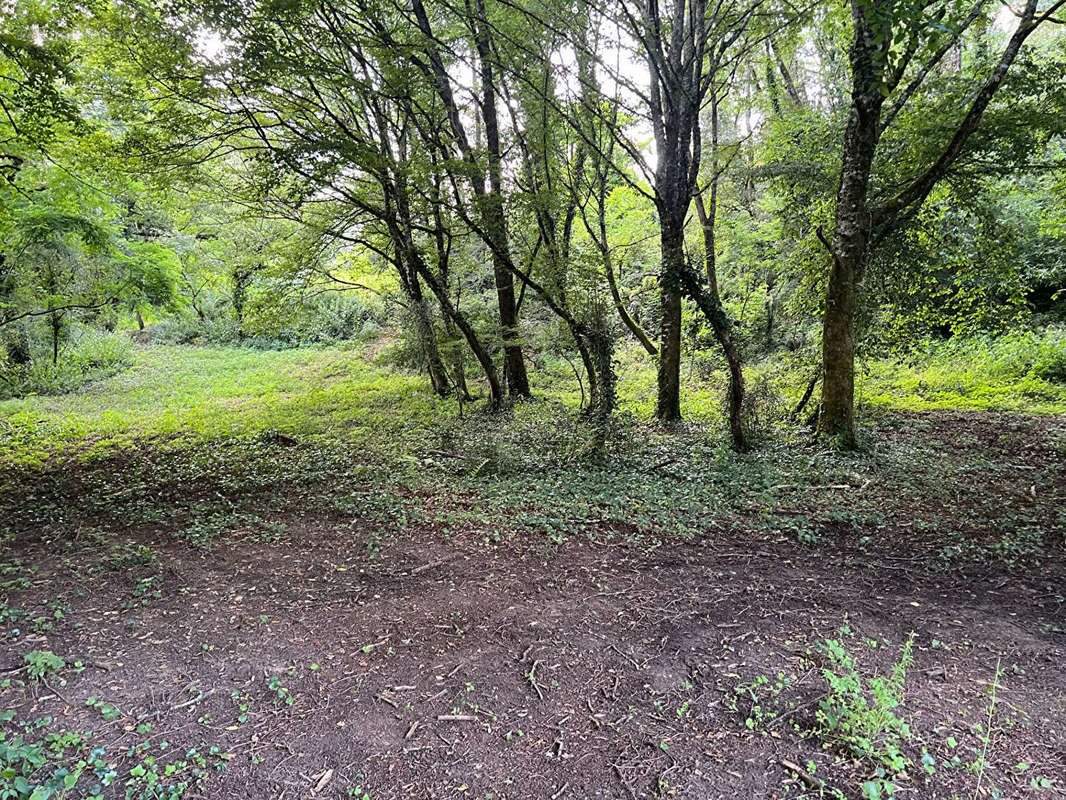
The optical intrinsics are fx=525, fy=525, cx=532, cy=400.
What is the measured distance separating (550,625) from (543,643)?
20cm

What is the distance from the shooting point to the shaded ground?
2.32 m

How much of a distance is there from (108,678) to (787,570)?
4414mm

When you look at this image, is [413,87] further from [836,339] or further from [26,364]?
[26,364]

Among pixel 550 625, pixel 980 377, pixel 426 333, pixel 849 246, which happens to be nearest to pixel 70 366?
pixel 426 333

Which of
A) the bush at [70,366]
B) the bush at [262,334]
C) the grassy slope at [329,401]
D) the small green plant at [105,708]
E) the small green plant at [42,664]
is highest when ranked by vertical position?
the bush at [262,334]

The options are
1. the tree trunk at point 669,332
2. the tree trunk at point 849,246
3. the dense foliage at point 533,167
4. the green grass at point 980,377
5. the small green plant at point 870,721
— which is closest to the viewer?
the small green plant at point 870,721

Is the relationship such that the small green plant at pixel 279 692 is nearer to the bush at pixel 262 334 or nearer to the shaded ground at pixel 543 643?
the shaded ground at pixel 543 643

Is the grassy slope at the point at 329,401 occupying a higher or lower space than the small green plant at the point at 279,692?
higher

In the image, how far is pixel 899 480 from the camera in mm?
5578

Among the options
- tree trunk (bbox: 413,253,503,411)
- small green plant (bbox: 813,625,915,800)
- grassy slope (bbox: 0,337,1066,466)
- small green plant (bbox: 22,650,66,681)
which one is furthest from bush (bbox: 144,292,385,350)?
small green plant (bbox: 813,625,915,800)

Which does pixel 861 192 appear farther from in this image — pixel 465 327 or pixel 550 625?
pixel 550 625

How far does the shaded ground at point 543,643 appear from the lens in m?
2.32

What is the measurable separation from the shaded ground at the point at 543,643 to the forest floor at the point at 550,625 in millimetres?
18

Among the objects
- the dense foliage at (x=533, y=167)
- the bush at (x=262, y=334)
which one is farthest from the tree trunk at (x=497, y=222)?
the bush at (x=262, y=334)
